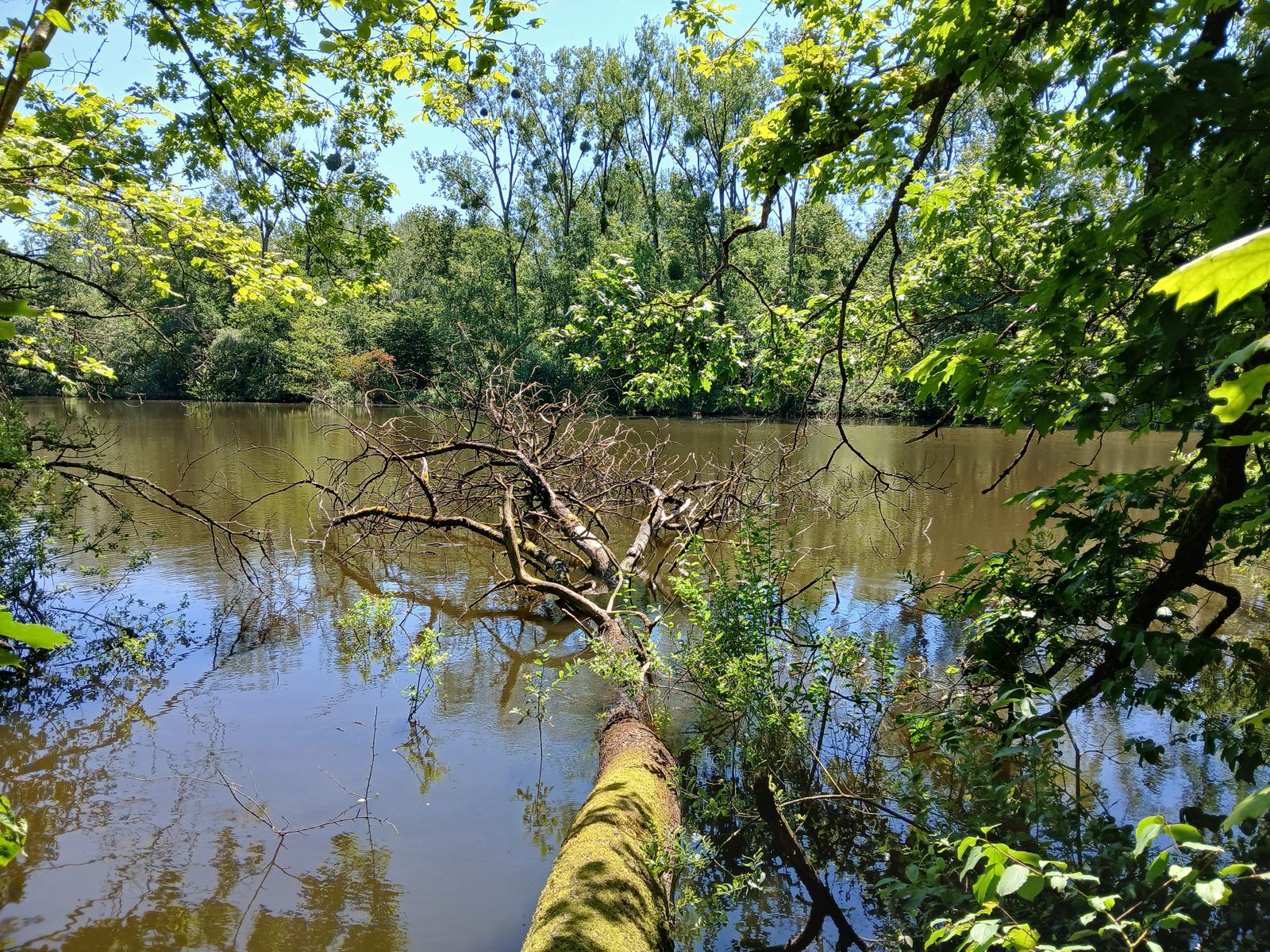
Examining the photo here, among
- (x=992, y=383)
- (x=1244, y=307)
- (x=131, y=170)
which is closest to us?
(x=1244, y=307)

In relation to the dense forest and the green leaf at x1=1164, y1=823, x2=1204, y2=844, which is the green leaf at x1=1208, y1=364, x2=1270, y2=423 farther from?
the green leaf at x1=1164, y1=823, x2=1204, y2=844

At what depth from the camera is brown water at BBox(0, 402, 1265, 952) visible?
3863 millimetres

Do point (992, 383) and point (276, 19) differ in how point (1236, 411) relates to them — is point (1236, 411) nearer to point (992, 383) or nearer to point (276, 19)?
point (992, 383)

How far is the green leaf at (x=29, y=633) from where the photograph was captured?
0.79 m

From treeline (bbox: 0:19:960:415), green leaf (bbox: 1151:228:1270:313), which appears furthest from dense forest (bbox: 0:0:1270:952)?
treeline (bbox: 0:19:960:415)

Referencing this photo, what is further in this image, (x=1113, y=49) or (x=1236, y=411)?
(x=1113, y=49)

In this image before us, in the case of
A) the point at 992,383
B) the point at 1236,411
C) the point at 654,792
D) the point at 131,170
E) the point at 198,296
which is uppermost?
the point at 198,296

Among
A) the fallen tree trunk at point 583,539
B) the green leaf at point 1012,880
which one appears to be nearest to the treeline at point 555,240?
the fallen tree trunk at point 583,539

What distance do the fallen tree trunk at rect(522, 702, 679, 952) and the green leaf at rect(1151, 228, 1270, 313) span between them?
3091 millimetres

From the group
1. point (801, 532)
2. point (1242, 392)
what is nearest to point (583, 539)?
point (801, 532)

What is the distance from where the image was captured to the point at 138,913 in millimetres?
3846

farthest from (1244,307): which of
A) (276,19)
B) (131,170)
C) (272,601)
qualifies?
(272,601)

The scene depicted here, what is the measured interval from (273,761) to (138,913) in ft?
5.03

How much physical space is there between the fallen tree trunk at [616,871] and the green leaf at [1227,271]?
10.1ft
